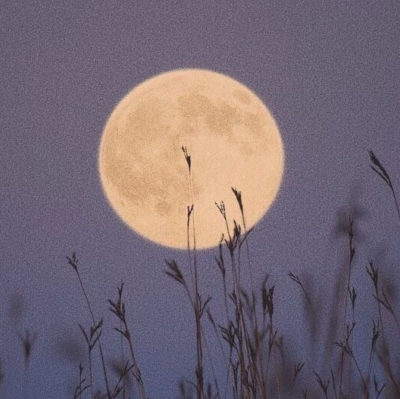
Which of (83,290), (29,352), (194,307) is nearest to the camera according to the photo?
(194,307)

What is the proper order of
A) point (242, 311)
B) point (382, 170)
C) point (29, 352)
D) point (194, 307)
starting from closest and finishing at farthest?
point (382, 170) → point (194, 307) → point (242, 311) → point (29, 352)

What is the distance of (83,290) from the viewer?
2.87 meters

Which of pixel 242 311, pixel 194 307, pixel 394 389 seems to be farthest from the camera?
pixel 242 311

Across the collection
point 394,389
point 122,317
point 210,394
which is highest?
point 122,317

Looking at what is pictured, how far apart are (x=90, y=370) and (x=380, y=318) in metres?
1.41

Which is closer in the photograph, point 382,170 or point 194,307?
point 382,170

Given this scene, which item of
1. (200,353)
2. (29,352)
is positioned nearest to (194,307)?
(200,353)

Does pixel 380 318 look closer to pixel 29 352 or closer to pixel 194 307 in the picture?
pixel 194 307

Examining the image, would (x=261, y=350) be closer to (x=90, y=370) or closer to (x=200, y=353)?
(x=200, y=353)

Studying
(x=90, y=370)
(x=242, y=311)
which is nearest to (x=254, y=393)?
(x=242, y=311)

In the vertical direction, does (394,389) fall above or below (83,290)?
below

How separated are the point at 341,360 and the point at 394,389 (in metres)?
0.66

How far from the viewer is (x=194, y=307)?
7.99 ft

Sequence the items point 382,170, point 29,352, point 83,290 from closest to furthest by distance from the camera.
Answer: point 382,170, point 83,290, point 29,352
